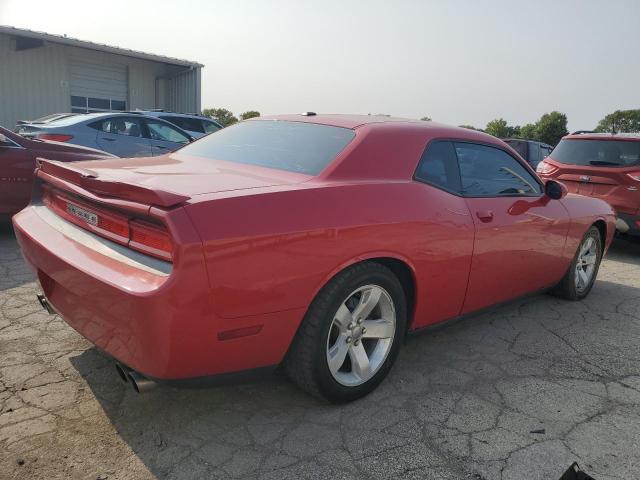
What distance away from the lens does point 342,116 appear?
3.47m

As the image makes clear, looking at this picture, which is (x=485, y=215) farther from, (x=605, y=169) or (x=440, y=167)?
(x=605, y=169)

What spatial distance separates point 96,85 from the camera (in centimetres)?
1898

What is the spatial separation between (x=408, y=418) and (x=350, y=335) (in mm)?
497

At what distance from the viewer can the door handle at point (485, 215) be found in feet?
10.6

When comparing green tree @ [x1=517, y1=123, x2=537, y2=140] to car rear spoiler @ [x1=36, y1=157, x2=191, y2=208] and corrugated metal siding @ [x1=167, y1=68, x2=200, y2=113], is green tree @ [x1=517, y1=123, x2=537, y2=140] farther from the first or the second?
car rear spoiler @ [x1=36, y1=157, x2=191, y2=208]

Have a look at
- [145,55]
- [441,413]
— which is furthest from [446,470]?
[145,55]

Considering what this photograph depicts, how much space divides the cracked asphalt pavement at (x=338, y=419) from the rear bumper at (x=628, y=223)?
3472 millimetres

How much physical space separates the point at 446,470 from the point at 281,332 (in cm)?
91

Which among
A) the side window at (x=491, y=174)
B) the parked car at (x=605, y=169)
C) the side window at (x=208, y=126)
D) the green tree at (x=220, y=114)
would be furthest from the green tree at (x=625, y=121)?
the side window at (x=491, y=174)

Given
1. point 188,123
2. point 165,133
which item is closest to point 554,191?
point 165,133

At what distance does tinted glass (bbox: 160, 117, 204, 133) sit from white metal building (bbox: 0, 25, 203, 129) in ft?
25.4

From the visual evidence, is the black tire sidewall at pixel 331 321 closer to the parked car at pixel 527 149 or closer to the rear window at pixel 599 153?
the rear window at pixel 599 153

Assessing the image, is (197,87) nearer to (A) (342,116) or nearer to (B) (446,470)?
(A) (342,116)

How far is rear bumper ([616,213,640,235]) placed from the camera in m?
6.43
